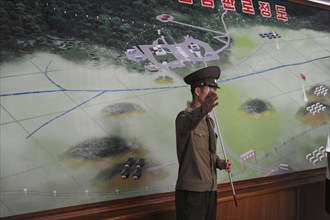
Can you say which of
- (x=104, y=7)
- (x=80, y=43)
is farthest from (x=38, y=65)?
(x=104, y=7)

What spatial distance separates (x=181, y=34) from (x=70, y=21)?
3.18 ft

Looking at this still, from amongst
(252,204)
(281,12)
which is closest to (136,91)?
(252,204)

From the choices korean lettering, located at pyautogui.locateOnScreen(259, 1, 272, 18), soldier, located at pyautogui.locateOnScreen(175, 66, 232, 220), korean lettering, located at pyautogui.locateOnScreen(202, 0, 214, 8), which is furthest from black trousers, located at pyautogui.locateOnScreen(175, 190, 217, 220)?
korean lettering, located at pyautogui.locateOnScreen(259, 1, 272, 18)

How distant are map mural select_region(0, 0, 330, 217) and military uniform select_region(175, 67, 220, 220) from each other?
665 millimetres

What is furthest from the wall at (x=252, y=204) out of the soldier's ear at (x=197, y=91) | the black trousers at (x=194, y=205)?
the soldier's ear at (x=197, y=91)

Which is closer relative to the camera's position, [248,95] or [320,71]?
[248,95]

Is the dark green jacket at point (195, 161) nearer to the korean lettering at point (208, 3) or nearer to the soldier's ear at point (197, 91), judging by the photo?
the soldier's ear at point (197, 91)

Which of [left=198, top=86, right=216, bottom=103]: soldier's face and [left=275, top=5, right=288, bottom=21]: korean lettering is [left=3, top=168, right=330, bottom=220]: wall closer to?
[left=198, top=86, right=216, bottom=103]: soldier's face

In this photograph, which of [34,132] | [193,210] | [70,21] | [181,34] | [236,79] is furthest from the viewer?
[236,79]

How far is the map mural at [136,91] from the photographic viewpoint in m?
2.22

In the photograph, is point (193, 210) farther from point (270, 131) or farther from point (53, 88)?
point (270, 131)

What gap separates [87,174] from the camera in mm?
2414

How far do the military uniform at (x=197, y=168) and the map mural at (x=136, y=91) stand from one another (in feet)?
2.18

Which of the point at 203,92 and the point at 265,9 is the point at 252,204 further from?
the point at 265,9
